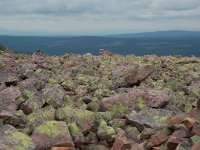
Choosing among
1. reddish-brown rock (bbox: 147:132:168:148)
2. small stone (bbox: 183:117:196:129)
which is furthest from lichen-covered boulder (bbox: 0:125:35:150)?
small stone (bbox: 183:117:196:129)

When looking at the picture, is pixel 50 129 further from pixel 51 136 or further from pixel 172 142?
pixel 172 142

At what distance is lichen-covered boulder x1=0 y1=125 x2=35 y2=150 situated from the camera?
16734 mm

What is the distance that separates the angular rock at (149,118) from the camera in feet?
62.4

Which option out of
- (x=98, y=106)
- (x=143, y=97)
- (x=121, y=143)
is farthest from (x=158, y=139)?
(x=143, y=97)

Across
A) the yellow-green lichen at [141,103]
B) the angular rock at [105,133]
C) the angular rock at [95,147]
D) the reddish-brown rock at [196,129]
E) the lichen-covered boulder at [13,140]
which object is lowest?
the angular rock at [95,147]

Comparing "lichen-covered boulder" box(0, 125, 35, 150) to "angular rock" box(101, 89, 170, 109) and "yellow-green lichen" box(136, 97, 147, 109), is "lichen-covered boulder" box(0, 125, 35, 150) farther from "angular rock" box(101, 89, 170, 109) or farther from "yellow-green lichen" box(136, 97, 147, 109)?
"yellow-green lichen" box(136, 97, 147, 109)

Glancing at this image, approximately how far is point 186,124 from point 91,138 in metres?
5.42

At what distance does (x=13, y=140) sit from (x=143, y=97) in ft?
25.2

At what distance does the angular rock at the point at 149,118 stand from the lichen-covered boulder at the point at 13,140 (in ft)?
15.9

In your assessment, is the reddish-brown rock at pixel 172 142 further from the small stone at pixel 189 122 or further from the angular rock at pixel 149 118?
the angular rock at pixel 149 118

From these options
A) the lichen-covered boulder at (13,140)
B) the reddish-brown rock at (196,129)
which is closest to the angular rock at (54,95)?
the lichen-covered boulder at (13,140)

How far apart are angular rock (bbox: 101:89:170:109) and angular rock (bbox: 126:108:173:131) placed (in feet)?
4.04

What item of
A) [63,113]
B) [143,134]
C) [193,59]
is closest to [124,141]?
[143,134]

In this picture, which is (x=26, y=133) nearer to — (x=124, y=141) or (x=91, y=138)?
(x=91, y=138)
